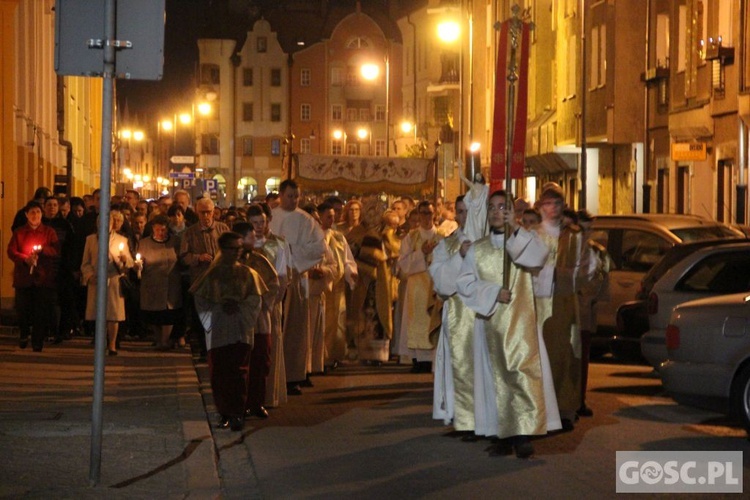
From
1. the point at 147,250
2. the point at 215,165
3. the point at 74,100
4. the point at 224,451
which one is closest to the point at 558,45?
the point at 74,100

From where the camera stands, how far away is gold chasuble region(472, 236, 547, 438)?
10.5 m

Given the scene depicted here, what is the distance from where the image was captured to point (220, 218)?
2431 cm

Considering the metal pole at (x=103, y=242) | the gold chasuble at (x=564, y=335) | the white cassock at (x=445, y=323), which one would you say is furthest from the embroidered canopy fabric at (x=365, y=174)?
the metal pole at (x=103, y=242)

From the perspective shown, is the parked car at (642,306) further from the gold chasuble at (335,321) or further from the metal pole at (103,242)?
the metal pole at (103,242)

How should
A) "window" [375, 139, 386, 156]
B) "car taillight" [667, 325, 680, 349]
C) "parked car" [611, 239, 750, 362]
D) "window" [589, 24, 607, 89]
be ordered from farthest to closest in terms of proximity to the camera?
"window" [375, 139, 386, 156], "window" [589, 24, 607, 89], "parked car" [611, 239, 750, 362], "car taillight" [667, 325, 680, 349]

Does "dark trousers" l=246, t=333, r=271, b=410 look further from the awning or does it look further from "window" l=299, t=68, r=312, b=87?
"window" l=299, t=68, r=312, b=87

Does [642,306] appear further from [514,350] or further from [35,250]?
[35,250]

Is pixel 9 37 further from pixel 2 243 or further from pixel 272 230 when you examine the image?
pixel 272 230

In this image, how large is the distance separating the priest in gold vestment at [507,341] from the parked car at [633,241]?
23.7 feet

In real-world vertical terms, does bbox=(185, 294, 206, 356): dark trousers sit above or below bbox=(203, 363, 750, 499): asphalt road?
above

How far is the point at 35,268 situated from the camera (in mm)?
18203

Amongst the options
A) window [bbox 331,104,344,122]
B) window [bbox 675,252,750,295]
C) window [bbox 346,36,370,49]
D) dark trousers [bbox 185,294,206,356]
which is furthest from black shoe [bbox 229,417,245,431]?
window [bbox 331,104,344,122]

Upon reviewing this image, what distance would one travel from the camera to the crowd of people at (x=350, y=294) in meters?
10.7

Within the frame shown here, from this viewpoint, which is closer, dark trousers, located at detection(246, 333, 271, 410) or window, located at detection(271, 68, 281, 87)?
dark trousers, located at detection(246, 333, 271, 410)
